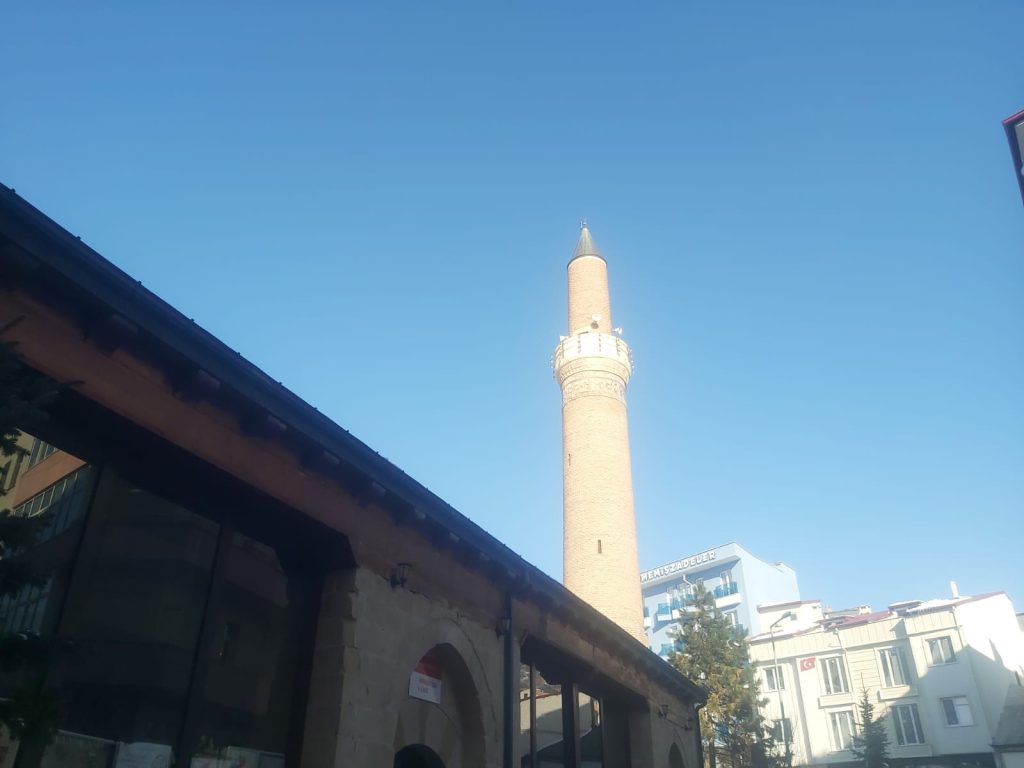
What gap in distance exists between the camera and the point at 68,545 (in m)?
5.79

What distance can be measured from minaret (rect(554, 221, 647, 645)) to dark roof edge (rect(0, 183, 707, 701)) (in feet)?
62.3

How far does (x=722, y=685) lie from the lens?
35188 mm

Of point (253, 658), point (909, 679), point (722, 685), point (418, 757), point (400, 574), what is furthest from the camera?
point (909, 679)

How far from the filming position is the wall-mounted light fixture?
8.23m

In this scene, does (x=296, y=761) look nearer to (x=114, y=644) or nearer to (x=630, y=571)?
(x=114, y=644)

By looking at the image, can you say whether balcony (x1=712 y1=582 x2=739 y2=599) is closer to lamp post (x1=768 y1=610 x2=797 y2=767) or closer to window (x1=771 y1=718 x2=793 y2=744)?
lamp post (x1=768 y1=610 x2=797 y2=767)

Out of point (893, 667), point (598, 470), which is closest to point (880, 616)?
point (893, 667)

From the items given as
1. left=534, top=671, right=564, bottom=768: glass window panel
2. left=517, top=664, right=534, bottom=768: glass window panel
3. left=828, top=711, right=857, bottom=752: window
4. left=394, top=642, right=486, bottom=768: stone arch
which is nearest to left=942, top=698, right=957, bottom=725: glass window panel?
left=828, top=711, right=857, bottom=752: window

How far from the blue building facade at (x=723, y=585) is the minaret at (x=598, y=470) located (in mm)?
33607

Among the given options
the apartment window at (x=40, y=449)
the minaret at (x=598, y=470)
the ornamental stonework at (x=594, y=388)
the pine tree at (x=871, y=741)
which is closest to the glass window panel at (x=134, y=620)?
the apartment window at (x=40, y=449)

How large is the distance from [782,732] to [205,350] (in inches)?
1614

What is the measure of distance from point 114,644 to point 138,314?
2.27 meters

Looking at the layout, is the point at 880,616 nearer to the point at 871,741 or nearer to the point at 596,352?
the point at 871,741

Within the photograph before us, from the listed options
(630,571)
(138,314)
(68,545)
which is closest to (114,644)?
(68,545)
